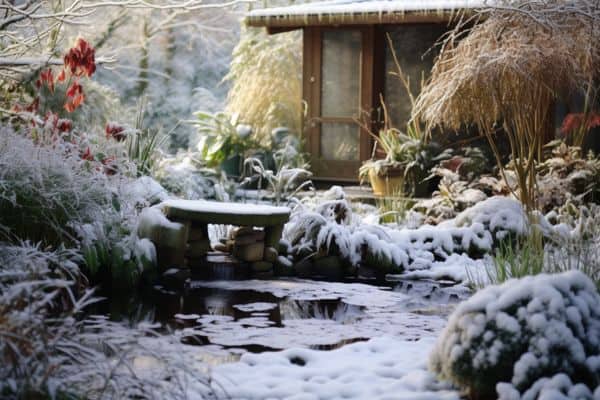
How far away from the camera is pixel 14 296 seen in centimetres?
296

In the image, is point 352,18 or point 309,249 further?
point 352,18

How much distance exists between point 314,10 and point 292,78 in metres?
3.08

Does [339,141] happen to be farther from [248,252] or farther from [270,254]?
[248,252]

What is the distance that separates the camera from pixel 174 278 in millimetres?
6676

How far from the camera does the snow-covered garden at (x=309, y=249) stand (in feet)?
11.7

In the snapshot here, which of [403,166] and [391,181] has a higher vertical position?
[403,166]

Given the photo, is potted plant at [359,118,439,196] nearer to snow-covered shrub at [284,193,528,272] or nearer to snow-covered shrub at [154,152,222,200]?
snow-covered shrub at [154,152,222,200]

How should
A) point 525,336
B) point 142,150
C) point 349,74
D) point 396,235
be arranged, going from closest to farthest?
point 525,336 < point 396,235 < point 142,150 < point 349,74

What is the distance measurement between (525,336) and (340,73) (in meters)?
8.71

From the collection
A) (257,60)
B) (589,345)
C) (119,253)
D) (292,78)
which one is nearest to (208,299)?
(119,253)

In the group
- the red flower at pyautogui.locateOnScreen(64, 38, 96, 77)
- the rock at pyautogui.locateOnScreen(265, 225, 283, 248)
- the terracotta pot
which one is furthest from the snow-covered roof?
the red flower at pyautogui.locateOnScreen(64, 38, 96, 77)

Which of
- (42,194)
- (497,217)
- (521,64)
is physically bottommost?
(497,217)

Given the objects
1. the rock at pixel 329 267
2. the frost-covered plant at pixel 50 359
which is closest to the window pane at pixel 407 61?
the rock at pixel 329 267

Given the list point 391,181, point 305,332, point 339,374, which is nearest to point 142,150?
point 391,181
